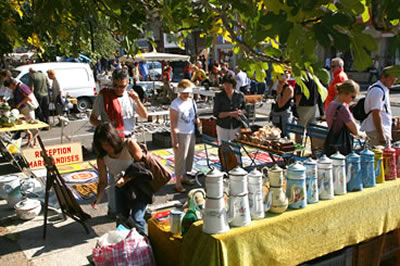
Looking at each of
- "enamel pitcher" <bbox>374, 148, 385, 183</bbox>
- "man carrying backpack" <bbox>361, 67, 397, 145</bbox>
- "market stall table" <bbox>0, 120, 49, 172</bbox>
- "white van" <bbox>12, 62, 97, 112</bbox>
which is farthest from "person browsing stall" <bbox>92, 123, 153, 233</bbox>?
"white van" <bbox>12, 62, 97, 112</bbox>

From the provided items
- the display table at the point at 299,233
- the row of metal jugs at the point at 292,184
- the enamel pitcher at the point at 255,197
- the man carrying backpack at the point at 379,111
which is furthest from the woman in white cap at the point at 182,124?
the enamel pitcher at the point at 255,197

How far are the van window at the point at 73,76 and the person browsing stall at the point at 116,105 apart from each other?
9.87 metres

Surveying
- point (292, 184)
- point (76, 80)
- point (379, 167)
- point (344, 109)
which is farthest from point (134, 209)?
point (76, 80)

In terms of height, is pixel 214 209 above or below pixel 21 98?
below

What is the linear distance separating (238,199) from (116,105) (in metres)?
3.13

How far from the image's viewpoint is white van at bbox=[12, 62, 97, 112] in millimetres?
14555

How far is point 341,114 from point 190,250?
2896mm

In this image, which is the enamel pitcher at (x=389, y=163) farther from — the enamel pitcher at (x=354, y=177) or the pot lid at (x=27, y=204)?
the pot lid at (x=27, y=204)

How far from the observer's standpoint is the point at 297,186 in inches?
121

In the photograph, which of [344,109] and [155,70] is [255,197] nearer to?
[344,109]

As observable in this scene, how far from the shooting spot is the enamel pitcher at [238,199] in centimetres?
276

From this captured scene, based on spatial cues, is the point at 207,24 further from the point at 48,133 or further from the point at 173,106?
the point at 48,133

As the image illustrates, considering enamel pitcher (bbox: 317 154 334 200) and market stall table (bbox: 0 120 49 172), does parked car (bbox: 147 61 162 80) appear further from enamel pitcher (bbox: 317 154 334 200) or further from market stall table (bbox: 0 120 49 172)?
enamel pitcher (bbox: 317 154 334 200)

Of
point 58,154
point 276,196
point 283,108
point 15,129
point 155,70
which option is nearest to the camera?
point 276,196
